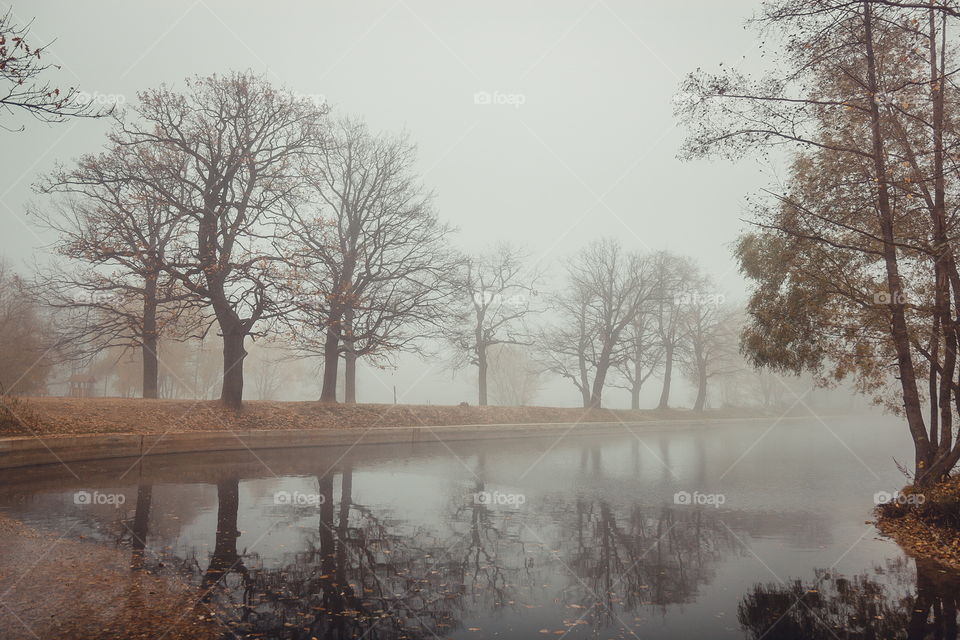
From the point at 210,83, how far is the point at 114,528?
18.5m

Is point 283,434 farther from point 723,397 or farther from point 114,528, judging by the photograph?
point 723,397

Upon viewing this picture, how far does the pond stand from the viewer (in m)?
5.47

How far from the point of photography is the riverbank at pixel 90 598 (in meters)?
4.75

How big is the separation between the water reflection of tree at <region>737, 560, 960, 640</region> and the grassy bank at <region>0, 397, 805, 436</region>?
15.9 m

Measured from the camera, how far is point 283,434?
1958 centimetres

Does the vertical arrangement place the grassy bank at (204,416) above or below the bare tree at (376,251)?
below

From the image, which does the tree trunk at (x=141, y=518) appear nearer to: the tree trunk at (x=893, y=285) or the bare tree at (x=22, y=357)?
the tree trunk at (x=893, y=285)

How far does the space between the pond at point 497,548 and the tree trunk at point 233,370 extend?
4.93 metres

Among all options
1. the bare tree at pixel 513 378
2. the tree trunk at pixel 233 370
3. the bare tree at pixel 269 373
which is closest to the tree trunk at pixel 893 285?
the tree trunk at pixel 233 370

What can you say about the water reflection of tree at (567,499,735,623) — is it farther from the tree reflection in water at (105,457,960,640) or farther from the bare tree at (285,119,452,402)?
the bare tree at (285,119,452,402)

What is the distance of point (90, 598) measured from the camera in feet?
18.0

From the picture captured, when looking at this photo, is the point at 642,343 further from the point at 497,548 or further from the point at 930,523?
the point at 497,548

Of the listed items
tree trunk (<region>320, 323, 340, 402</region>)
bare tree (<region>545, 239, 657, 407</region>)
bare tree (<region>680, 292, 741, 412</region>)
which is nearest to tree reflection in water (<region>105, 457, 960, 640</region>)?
tree trunk (<region>320, 323, 340, 402</region>)

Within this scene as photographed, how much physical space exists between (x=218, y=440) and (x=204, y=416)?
6.45 feet
